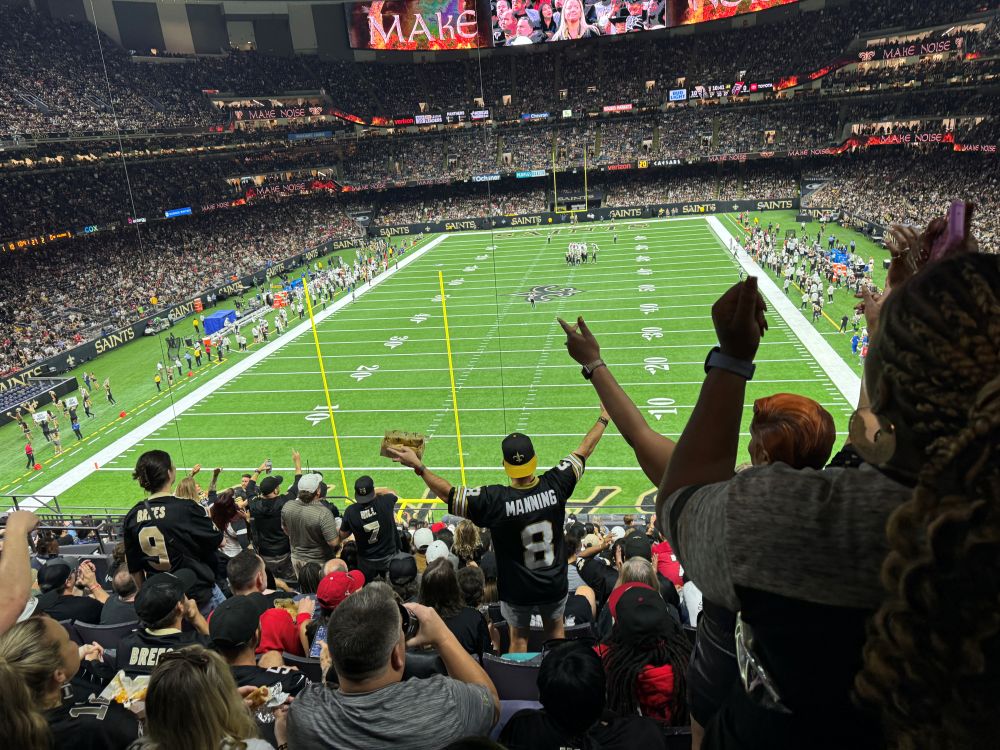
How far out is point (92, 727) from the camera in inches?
100

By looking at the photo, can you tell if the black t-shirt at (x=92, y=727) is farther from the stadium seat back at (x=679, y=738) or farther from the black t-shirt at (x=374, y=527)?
the black t-shirt at (x=374, y=527)

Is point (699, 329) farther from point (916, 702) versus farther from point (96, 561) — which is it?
point (916, 702)

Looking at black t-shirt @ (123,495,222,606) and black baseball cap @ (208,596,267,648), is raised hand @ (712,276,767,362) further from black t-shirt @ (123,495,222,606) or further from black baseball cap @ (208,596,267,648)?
black t-shirt @ (123,495,222,606)

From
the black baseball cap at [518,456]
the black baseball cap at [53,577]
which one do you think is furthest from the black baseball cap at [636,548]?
the black baseball cap at [53,577]

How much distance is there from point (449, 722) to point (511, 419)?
1564cm

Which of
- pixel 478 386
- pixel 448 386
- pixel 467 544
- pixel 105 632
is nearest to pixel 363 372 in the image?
pixel 448 386

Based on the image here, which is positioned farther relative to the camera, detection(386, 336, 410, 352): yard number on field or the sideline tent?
the sideline tent

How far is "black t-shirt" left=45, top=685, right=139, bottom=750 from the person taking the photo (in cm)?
249

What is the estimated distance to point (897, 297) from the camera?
1074 mm

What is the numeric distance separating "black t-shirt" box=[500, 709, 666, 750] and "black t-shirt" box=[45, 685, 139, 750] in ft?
4.96

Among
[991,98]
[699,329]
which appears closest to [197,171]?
[699,329]

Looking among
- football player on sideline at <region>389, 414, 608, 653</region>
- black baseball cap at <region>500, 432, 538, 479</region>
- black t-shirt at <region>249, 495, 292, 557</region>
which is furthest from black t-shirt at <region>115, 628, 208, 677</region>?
black t-shirt at <region>249, 495, 292, 557</region>

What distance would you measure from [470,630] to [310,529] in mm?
3371

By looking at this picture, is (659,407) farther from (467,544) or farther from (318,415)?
(467,544)
